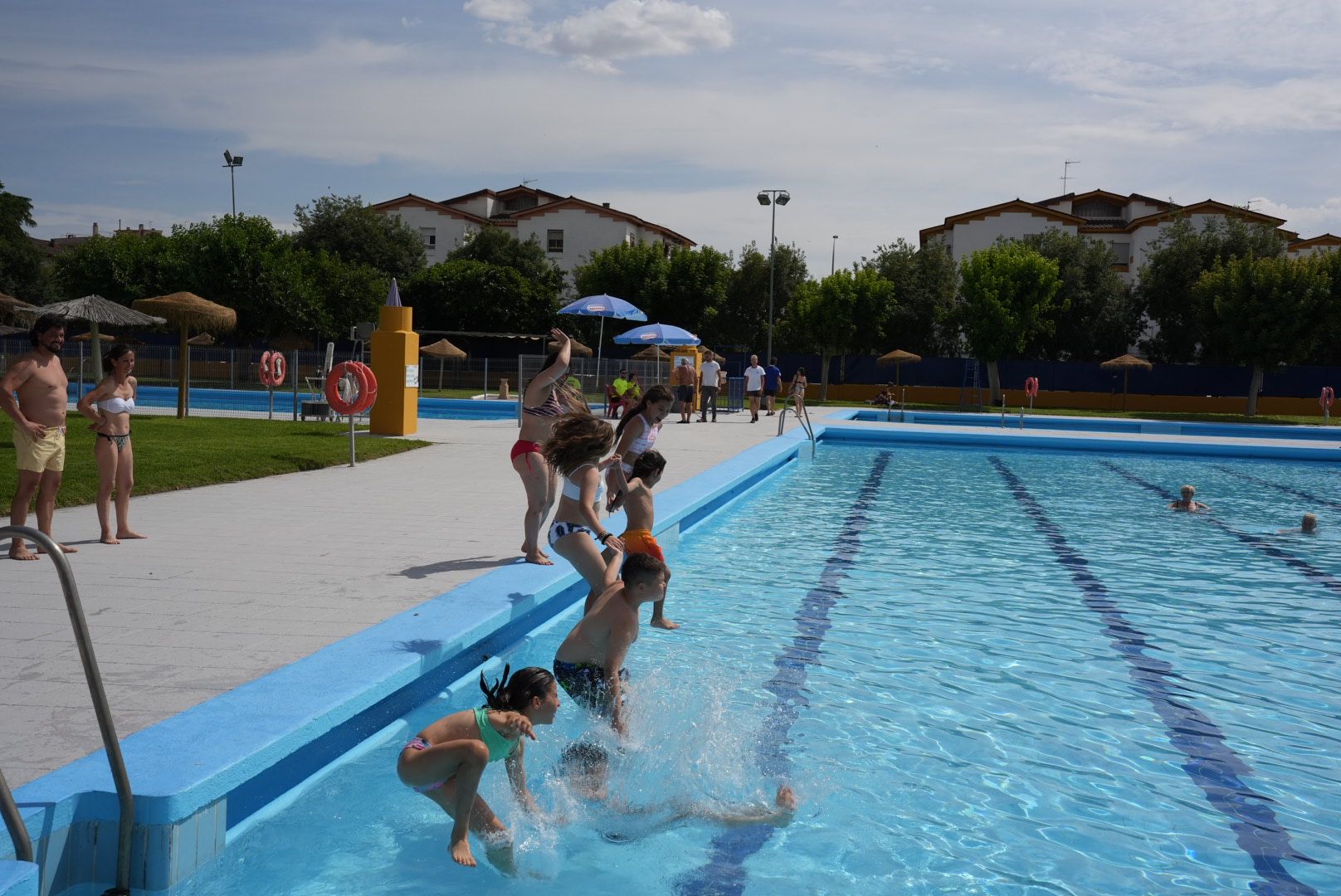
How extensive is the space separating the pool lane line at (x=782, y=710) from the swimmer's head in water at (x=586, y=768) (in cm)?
51

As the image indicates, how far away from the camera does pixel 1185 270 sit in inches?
1700

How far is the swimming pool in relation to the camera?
26.6 metres

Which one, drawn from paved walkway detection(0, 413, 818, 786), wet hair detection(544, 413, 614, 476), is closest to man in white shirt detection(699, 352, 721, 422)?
paved walkway detection(0, 413, 818, 786)

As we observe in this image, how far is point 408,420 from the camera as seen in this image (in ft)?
56.1

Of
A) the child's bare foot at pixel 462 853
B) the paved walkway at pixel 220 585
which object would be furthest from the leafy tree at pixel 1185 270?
the child's bare foot at pixel 462 853

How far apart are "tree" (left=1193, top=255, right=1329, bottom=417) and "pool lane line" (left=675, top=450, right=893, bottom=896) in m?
32.3

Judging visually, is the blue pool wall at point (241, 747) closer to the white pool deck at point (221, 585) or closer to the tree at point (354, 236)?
the white pool deck at point (221, 585)

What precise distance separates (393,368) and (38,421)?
10305 millimetres

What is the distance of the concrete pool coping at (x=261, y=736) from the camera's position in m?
3.00

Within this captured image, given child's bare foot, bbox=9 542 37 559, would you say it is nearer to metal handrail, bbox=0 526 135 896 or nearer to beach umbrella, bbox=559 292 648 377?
metal handrail, bbox=0 526 135 896

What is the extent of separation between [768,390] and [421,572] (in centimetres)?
2055

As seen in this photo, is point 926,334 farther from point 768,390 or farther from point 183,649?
point 183,649

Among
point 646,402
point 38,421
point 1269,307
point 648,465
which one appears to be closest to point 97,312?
point 38,421

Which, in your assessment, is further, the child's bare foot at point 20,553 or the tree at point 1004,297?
the tree at point 1004,297
